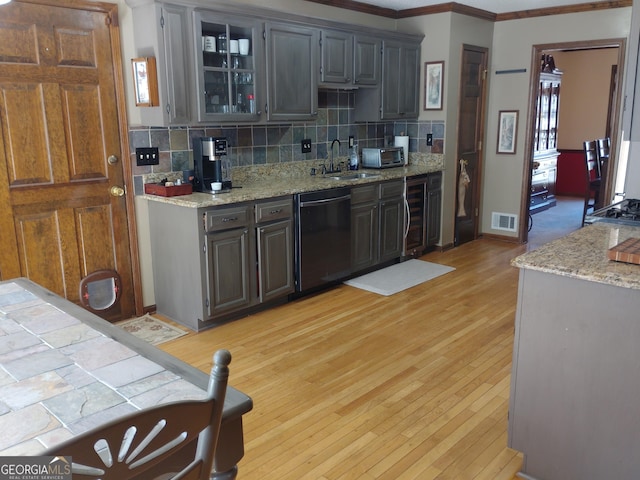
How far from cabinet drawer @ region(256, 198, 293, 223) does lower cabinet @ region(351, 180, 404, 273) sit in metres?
0.76

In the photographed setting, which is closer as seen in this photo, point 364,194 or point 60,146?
point 60,146

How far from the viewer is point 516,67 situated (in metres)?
5.90

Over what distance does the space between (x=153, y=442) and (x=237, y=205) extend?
2932mm

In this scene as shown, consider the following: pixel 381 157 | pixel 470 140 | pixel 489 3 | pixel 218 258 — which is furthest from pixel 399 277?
pixel 489 3

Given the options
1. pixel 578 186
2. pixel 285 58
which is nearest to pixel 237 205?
pixel 285 58

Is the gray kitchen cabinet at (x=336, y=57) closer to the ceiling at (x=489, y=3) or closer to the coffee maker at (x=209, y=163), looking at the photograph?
the ceiling at (x=489, y=3)

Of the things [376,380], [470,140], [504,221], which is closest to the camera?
[376,380]

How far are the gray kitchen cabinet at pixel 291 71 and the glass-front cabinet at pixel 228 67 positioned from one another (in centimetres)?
12

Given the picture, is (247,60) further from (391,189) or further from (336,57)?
(391,189)

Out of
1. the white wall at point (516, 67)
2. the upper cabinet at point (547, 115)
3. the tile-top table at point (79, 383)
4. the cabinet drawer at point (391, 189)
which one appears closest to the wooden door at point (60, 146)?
the tile-top table at point (79, 383)

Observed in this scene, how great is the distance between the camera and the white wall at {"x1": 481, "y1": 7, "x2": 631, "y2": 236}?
17.5 ft

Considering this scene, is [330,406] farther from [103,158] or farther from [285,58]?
[285,58]

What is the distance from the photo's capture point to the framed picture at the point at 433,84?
555cm

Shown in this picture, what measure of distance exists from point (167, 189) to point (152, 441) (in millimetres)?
3060
